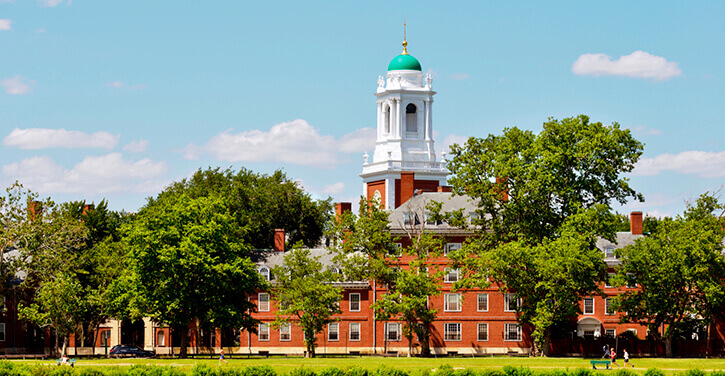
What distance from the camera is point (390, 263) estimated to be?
83062 mm

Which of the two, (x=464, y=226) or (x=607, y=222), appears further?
(x=464, y=226)

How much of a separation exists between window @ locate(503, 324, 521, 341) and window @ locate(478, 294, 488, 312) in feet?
7.04

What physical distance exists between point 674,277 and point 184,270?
33556 millimetres

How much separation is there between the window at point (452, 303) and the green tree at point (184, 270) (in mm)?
17509

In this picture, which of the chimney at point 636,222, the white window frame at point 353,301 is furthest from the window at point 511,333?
the chimney at point 636,222

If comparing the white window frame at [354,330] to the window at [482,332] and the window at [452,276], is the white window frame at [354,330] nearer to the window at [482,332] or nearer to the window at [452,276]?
the window at [452,276]

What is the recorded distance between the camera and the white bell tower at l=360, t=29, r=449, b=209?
4439 inches

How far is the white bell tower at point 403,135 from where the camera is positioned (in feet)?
370

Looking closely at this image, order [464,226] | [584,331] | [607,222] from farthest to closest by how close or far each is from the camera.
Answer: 1. [584,331]
2. [464,226]
3. [607,222]

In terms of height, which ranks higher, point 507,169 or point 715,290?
point 507,169

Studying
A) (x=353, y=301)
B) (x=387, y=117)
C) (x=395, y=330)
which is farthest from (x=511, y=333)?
(x=387, y=117)

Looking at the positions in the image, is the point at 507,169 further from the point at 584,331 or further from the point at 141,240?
the point at 141,240

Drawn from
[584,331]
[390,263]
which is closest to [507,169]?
[390,263]

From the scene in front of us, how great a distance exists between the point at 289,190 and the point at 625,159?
39025 millimetres
